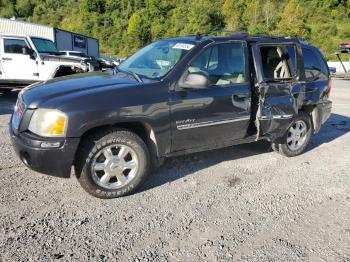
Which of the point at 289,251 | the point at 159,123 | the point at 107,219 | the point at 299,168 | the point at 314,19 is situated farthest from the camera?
the point at 314,19

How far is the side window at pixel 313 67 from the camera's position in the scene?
563 centimetres

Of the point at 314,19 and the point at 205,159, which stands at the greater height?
the point at 314,19

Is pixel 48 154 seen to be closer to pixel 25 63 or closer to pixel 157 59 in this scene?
pixel 157 59

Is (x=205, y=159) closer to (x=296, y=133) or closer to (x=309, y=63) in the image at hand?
(x=296, y=133)

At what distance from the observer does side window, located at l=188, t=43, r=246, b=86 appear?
173 inches

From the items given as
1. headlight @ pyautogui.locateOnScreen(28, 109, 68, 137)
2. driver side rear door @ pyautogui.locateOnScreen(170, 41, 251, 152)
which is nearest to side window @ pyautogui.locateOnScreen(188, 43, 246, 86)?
driver side rear door @ pyautogui.locateOnScreen(170, 41, 251, 152)

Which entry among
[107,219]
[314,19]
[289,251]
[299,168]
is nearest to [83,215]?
[107,219]

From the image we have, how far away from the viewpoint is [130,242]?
3.19 m

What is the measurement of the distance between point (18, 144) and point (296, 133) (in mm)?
4047

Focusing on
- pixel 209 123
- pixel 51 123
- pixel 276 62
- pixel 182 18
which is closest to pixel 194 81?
pixel 209 123

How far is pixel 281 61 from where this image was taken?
5.38m

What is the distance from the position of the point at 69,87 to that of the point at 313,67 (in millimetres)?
3913

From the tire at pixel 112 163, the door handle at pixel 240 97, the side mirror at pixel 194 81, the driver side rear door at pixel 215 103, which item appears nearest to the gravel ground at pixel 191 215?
the tire at pixel 112 163

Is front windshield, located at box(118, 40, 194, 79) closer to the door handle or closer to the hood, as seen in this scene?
the hood
